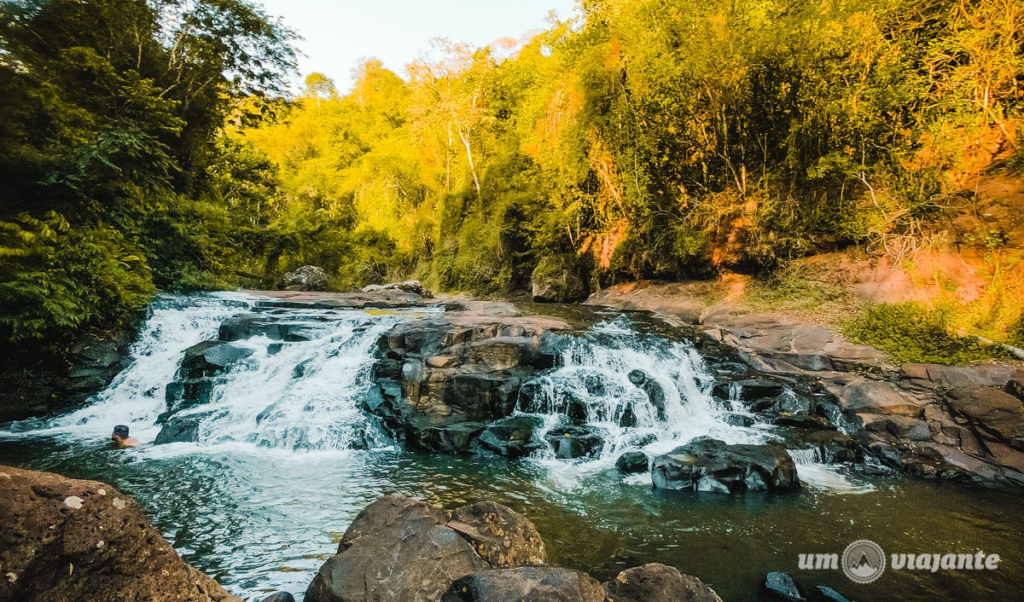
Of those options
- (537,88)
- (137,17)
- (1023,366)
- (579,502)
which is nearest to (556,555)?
(579,502)

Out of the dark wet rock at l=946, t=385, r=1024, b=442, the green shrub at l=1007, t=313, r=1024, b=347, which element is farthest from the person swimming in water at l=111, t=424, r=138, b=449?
the green shrub at l=1007, t=313, r=1024, b=347

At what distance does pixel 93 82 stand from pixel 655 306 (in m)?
14.8

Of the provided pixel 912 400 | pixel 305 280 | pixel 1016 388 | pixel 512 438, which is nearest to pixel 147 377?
pixel 512 438

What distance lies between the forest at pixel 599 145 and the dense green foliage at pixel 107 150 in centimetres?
5

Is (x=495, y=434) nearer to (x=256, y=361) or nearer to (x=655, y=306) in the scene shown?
(x=256, y=361)

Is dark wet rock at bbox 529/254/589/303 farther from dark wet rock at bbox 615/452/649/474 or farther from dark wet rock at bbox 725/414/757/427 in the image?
dark wet rock at bbox 615/452/649/474

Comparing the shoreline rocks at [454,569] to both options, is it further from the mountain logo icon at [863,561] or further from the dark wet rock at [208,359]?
the dark wet rock at [208,359]

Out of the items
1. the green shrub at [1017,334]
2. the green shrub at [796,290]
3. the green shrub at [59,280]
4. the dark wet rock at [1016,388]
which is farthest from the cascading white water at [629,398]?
the green shrub at [59,280]

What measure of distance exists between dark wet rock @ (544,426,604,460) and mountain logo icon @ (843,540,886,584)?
331 centimetres

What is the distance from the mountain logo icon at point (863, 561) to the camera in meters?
3.95

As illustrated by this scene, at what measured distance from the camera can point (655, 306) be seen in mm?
13352

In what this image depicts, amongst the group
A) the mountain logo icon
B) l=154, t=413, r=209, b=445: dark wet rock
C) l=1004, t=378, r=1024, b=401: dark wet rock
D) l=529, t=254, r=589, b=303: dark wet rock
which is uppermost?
l=529, t=254, r=589, b=303: dark wet rock

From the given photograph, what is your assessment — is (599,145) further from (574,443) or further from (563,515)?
(563,515)

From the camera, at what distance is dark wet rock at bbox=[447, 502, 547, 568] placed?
3268 millimetres
